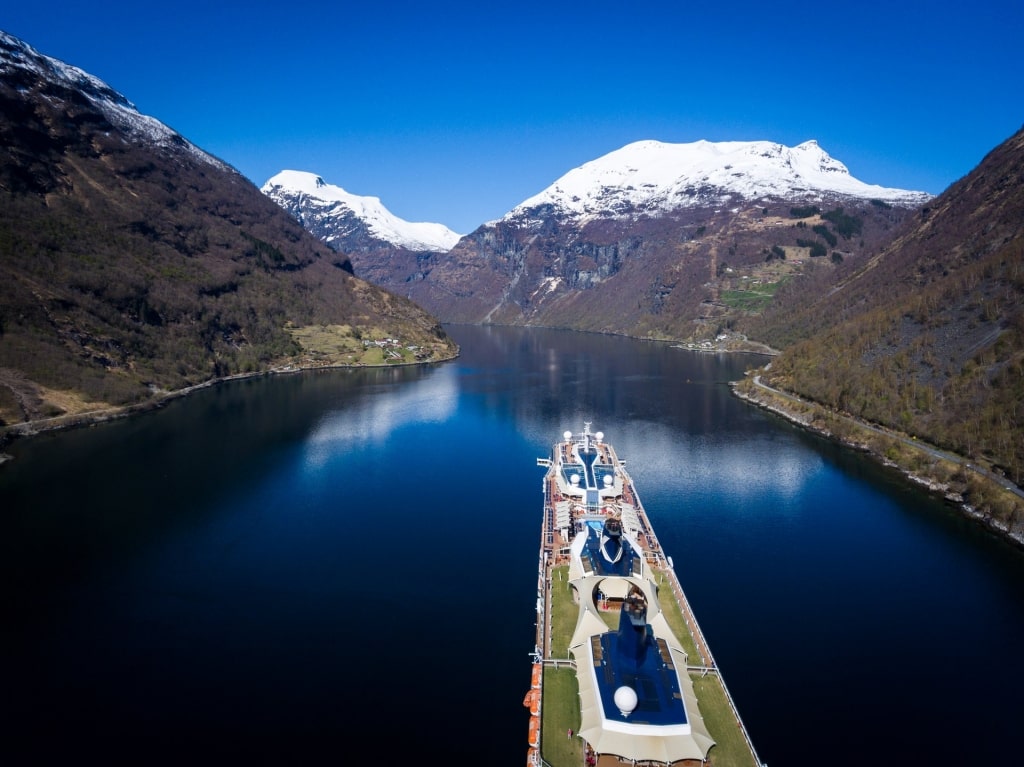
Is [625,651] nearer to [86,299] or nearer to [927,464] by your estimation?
[927,464]

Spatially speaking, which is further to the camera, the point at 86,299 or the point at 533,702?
the point at 86,299

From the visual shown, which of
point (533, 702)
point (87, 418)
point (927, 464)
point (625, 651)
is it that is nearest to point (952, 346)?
point (927, 464)

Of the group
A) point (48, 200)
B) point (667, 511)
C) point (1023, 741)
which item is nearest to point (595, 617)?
point (1023, 741)

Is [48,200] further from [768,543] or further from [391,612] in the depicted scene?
[768,543]

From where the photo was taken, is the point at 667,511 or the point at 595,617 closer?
the point at 595,617

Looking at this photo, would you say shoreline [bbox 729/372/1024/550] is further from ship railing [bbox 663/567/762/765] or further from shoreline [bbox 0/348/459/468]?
shoreline [bbox 0/348/459/468]
